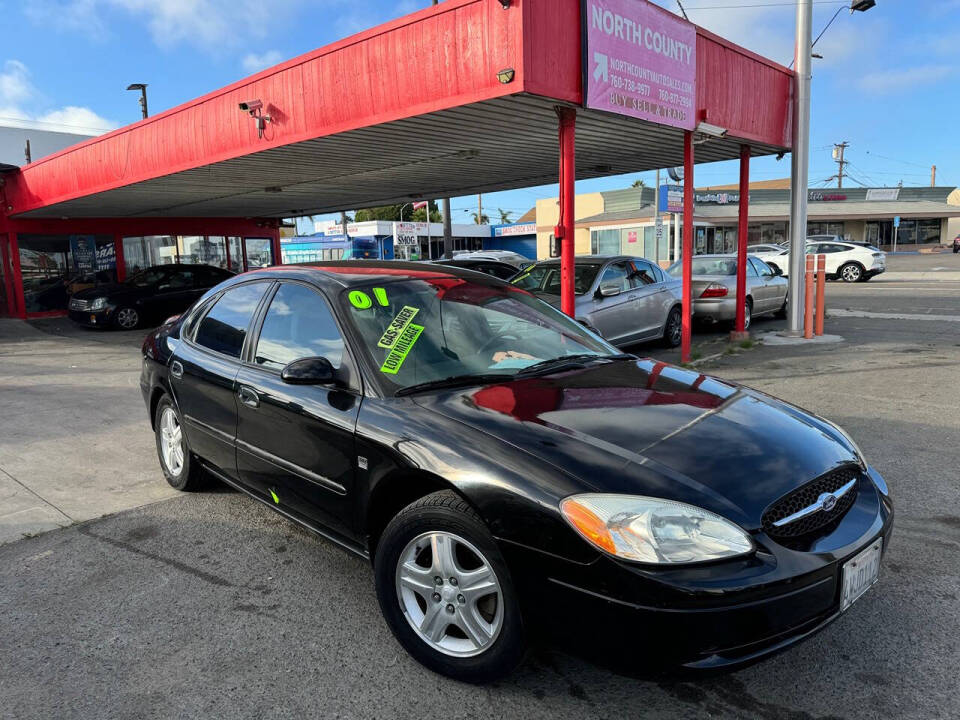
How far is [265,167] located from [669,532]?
1069cm

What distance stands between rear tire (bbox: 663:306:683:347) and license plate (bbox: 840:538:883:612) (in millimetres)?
8255

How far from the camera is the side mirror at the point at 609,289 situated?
9289 millimetres

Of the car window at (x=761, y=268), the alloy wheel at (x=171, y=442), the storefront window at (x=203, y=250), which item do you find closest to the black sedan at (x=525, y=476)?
the alloy wheel at (x=171, y=442)

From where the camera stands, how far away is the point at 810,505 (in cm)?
237

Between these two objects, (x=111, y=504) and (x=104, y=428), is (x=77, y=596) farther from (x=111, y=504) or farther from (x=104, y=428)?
(x=104, y=428)

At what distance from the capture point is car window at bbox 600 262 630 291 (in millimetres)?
9478

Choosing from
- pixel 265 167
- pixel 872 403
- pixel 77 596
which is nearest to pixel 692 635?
pixel 77 596

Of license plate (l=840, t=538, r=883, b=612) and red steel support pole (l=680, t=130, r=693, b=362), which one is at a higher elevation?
red steel support pole (l=680, t=130, r=693, b=362)

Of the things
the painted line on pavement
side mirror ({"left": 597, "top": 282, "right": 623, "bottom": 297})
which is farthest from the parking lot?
the painted line on pavement

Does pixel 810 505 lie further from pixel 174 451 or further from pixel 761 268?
pixel 761 268

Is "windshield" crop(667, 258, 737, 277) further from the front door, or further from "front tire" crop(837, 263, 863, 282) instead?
"front tire" crop(837, 263, 863, 282)

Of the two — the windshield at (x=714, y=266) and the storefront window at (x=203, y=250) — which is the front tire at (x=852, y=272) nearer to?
the windshield at (x=714, y=266)

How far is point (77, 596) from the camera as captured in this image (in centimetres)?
322

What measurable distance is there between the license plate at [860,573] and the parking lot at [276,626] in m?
0.37
